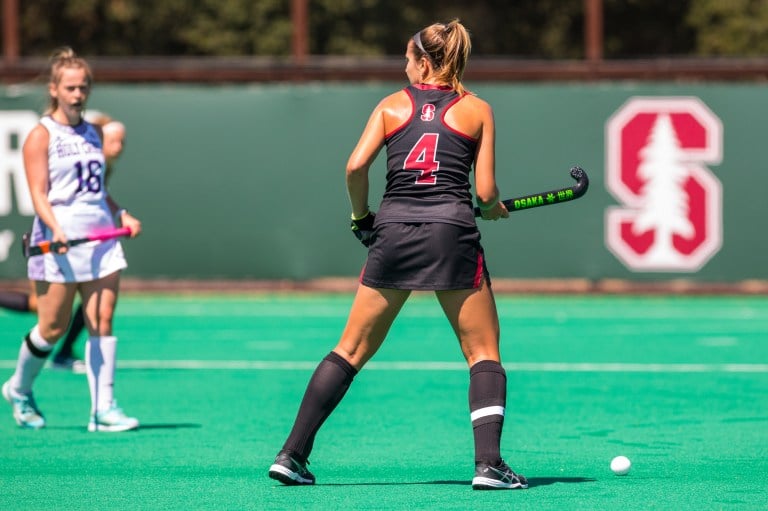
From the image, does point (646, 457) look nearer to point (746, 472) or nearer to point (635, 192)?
point (746, 472)

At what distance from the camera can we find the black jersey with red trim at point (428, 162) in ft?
22.2

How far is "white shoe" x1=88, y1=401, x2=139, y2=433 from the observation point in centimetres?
877

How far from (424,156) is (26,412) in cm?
343

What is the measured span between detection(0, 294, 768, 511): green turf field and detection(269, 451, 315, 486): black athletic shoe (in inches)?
2.2

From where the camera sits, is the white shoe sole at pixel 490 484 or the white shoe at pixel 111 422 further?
the white shoe at pixel 111 422

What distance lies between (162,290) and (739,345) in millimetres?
7175

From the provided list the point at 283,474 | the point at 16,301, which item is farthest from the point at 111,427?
the point at 16,301

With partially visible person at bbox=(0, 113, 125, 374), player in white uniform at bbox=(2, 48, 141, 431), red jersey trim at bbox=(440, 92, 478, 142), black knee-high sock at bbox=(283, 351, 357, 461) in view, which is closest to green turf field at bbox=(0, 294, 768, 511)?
partially visible person at bbox=(0, 113, 125, 374)

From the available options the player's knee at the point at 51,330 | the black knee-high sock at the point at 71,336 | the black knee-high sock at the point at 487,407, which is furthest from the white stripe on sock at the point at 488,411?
the black knee-high sock at the point at 71,336

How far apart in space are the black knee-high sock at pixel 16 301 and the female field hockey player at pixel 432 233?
554cm

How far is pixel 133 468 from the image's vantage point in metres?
7.58

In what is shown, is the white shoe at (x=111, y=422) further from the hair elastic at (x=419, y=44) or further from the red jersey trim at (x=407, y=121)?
the hair elastic at (x=419, y=44)

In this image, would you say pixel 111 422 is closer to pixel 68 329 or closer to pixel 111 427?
pixel 111 427

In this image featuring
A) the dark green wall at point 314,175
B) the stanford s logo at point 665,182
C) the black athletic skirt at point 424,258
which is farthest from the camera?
the dark green wall at point 314,175
